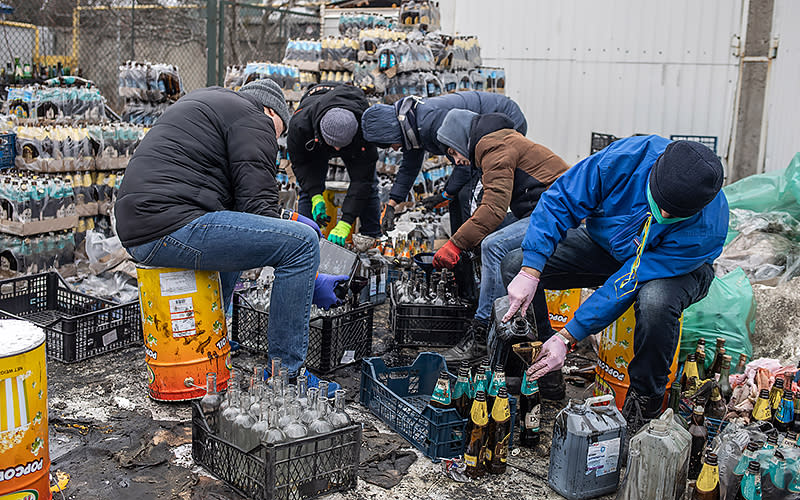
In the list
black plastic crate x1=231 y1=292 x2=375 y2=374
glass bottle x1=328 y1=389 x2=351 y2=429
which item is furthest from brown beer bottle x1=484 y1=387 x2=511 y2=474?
black plastic crate x1=231 y1=292 x2=375 y2=374

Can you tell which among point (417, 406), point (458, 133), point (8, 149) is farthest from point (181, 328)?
point (8, 149)

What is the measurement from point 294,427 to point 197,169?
145 cm

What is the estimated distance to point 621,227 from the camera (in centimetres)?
363

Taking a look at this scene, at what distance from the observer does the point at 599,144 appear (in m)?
9.92

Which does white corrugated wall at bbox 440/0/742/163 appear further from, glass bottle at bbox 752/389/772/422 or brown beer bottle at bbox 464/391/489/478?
brown beer bottle at bbox 464/391/489/478

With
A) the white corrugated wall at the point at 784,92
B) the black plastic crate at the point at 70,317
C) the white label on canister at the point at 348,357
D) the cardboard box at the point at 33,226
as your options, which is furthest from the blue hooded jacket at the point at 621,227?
the white corrugated wall at the point at 784,92

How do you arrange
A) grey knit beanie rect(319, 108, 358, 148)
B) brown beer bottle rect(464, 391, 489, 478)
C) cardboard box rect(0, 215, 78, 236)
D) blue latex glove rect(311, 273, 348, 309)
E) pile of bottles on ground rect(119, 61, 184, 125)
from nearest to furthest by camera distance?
brown beer bottle rect(464, 391, 489, 478)
blue latex glove rect(311, 273, 348, 309)
grey knit beanie rect(319, 108, 358, 148)
cardboard box rect(0, 215, 78, 236)
pile of bottles on ground rect(119, 61, 184, 125)

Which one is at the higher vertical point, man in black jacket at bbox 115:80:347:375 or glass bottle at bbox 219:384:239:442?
man in black jacket at bbox 115:80:347:375

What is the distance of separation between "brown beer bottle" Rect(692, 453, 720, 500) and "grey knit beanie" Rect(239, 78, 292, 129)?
8.97ft

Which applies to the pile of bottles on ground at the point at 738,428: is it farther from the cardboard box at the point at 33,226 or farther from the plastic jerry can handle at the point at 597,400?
the cardboard box at the point at 33,226

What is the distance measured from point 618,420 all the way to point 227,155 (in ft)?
7.40

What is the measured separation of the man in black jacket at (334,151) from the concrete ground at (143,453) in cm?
200

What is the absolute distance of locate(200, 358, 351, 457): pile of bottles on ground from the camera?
298cm

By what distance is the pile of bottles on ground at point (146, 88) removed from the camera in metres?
8.28
